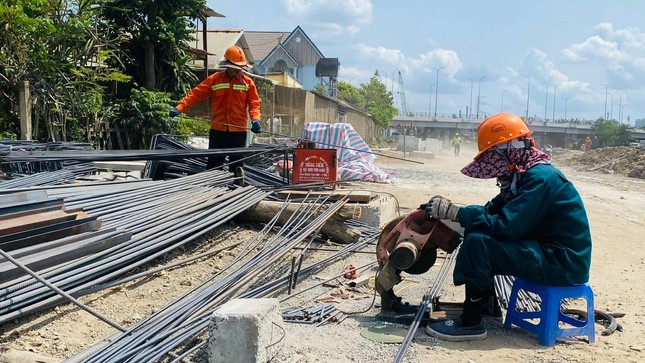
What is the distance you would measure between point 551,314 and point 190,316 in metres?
2.21

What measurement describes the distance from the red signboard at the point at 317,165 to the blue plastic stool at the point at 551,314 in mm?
4134

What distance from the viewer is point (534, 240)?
372 centimetres

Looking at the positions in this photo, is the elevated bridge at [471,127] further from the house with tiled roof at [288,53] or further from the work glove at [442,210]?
the work glove at [442,210]

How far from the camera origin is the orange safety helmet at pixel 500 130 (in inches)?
149

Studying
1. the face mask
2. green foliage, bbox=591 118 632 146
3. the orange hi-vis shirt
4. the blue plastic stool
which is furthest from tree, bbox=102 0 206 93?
green foliage, bbox=591 118 632 146

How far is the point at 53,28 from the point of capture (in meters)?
11.2

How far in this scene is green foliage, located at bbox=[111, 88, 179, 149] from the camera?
48.5 feet

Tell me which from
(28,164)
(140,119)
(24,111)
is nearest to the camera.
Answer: (28,164)

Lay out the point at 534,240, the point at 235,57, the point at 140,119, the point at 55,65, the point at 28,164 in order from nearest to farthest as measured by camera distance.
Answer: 1. the point at 534,240
2. the point at 235,57
3. the point at 28,164
4. the point at 55,65
5. the point at 140,119

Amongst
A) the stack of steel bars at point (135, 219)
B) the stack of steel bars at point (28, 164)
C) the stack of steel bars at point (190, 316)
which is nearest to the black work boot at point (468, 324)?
the stack of steel bars at point (190, 316)

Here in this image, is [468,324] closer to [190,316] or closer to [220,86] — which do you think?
[190,316]

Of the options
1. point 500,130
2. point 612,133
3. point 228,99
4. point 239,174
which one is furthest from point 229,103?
point 612,133

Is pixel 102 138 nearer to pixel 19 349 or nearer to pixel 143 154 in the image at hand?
pixel 143 154

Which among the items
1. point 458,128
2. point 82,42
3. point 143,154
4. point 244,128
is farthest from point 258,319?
point 458,128
